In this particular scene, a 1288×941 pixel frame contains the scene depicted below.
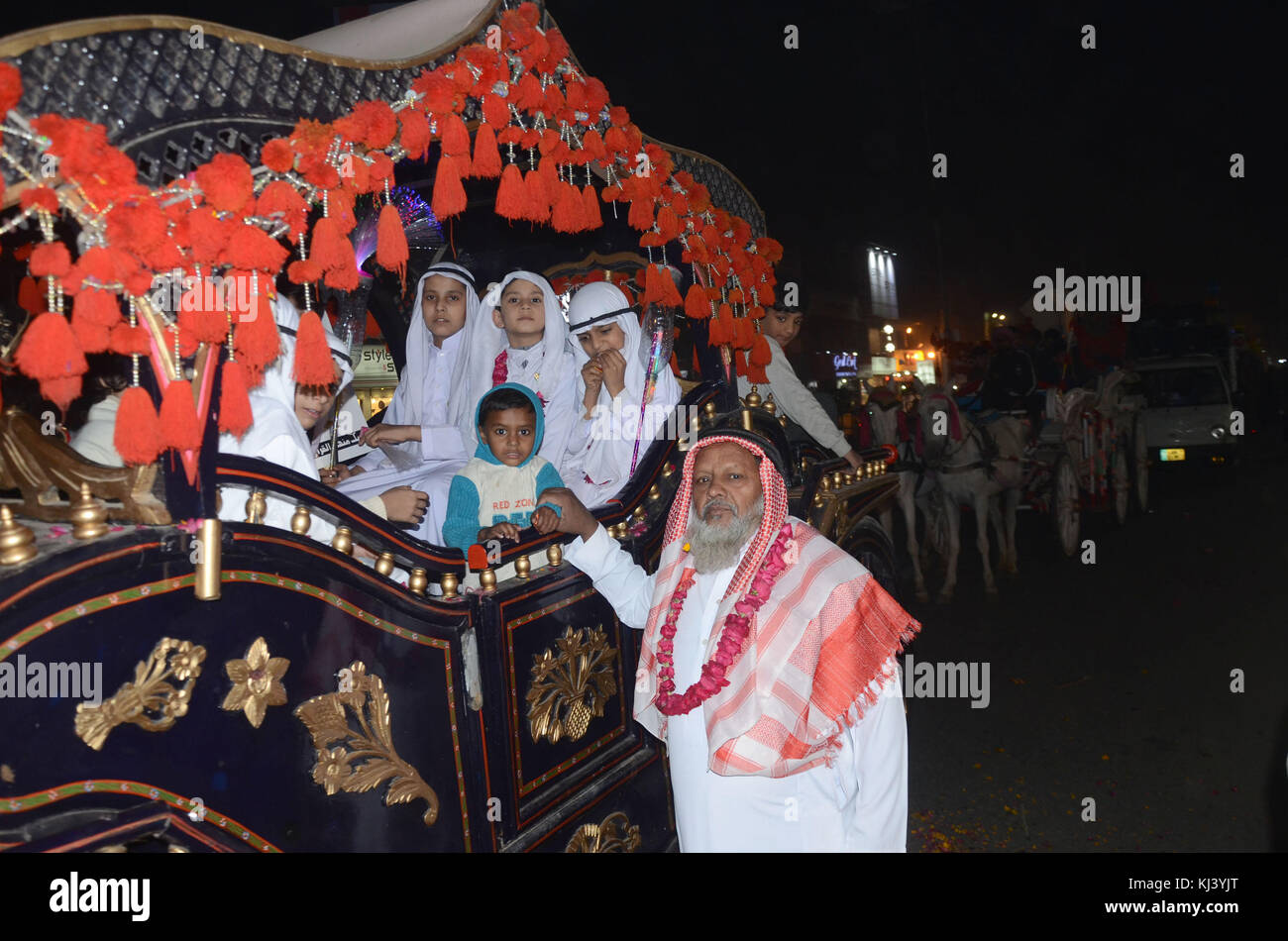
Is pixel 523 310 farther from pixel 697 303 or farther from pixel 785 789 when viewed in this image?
pixel 785 789

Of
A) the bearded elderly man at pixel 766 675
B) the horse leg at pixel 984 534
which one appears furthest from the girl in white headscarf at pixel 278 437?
the horse leg at pixel 984 534

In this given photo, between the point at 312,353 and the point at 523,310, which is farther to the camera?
the point at 523,310

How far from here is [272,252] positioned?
1964 millimetres

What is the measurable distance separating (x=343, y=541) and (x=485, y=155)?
1.22 m

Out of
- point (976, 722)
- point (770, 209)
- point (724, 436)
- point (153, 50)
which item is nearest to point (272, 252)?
→ point (153, 50)

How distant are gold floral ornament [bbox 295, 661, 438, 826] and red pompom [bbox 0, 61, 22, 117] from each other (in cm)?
132

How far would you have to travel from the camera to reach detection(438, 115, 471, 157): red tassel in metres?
2.58

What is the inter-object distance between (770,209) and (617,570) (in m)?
19.4

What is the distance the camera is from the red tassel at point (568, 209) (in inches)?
124

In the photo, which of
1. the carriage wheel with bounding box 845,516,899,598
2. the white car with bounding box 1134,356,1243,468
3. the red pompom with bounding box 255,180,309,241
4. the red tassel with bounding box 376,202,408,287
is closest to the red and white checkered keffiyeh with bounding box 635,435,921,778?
the red tassel with bounding box 376,202,408,287

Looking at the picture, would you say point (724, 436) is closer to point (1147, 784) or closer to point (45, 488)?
point (45, 488)

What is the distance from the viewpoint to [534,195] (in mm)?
3008

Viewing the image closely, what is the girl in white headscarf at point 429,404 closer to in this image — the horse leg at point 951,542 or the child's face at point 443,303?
the child's face at point 443,303

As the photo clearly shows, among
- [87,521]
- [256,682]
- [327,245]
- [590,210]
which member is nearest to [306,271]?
[327,245]
